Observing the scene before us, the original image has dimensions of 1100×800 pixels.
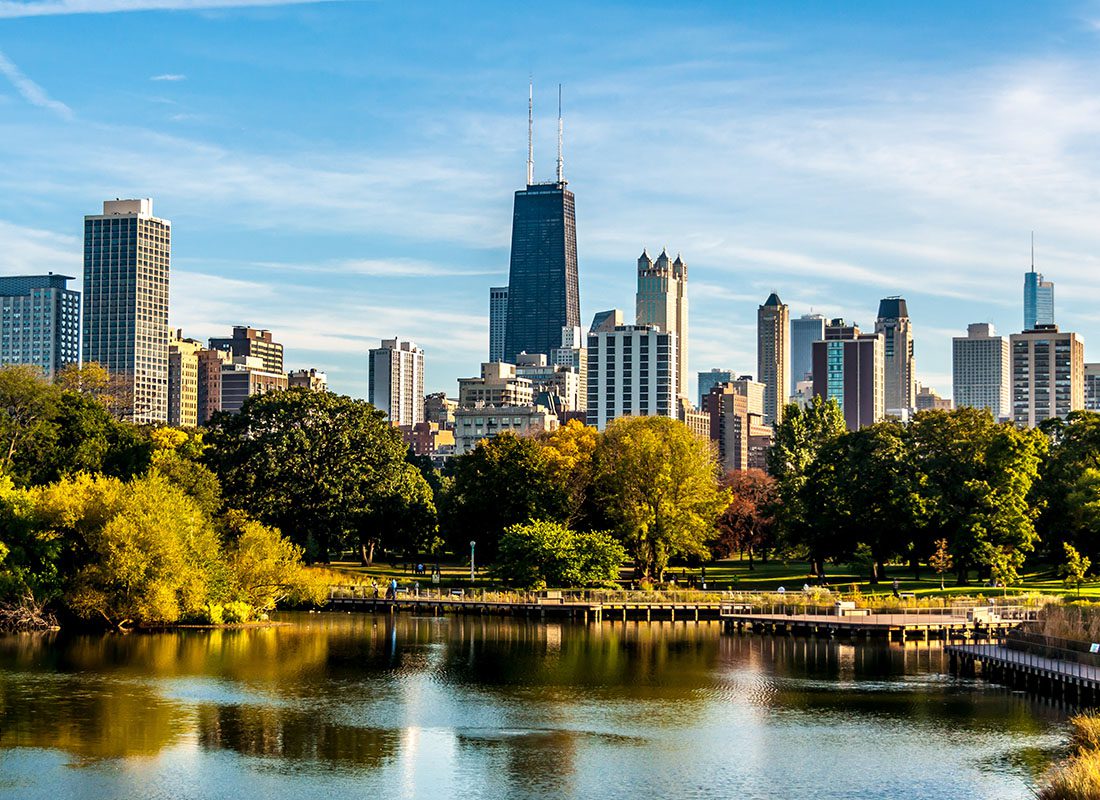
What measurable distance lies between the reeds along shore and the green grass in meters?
48.2

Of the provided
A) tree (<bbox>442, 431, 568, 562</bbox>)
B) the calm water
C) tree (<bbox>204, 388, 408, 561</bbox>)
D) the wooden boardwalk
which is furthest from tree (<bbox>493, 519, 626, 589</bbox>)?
the wooden boardwalk

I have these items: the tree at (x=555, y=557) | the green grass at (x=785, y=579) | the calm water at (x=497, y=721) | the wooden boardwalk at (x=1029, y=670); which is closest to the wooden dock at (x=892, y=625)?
the calm water at (x=497, y=721)

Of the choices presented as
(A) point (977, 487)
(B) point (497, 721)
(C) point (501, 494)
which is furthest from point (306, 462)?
(B) point (497, 721)

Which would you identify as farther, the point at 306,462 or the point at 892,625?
the point at 306,462

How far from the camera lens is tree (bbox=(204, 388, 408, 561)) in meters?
113

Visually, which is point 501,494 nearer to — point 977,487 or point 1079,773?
point 977,487

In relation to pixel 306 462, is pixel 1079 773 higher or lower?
lower

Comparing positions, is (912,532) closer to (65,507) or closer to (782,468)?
(782,468)

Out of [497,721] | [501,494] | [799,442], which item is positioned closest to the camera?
[497,721]

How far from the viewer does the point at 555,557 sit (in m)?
106

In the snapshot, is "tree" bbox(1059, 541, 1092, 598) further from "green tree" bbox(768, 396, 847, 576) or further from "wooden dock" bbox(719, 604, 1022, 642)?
"green tree" bbox(768, 396, 847, 576)

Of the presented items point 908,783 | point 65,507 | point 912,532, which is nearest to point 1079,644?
point 908,783

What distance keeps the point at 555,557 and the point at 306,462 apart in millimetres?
22120

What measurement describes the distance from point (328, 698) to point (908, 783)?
83.6ft
